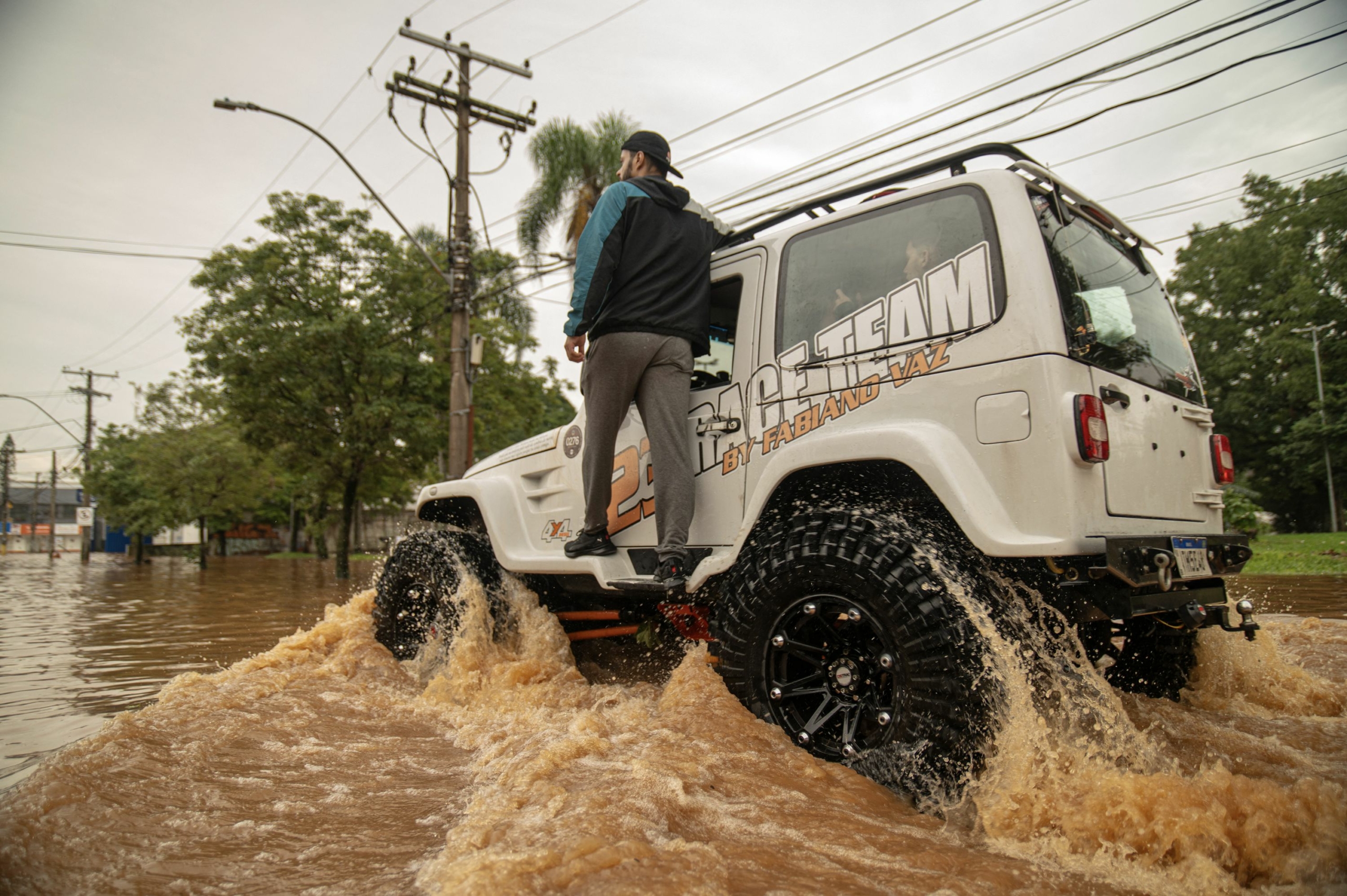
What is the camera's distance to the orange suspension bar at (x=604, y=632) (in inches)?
158

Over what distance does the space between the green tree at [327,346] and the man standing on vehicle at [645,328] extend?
46.9 ft

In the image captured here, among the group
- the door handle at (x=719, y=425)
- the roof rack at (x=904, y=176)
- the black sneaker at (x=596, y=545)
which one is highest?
the roof rack at (x=904, y=176)

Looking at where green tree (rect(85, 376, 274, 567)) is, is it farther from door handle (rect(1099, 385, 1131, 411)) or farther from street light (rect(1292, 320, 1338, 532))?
street light (rect(1292, 320, 1338, 532))

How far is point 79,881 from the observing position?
6.31 ft

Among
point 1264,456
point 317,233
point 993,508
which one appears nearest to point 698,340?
point 993,508

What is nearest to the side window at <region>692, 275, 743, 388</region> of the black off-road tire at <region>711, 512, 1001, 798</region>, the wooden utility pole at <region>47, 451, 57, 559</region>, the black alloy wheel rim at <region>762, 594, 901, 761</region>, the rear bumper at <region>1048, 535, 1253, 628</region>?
the black off-road tire at <region>711, 512, 1001, 798</region>

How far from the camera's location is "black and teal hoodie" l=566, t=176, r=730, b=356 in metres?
3.34

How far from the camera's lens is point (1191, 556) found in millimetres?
2682

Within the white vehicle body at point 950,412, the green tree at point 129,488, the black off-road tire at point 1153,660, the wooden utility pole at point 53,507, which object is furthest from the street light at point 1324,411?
the wooden utility pole at point 53,507

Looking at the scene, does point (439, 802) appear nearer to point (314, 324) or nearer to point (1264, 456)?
point (314, 324)

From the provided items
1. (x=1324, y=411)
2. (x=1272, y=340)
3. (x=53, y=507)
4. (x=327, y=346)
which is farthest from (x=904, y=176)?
(x=53, y=507)

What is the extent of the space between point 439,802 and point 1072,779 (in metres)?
1.88

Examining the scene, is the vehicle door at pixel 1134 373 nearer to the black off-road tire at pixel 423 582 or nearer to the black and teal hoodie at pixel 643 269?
the black and teal hoodie at pixel 643 269

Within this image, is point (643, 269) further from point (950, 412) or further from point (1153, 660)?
point (1153, 660)
